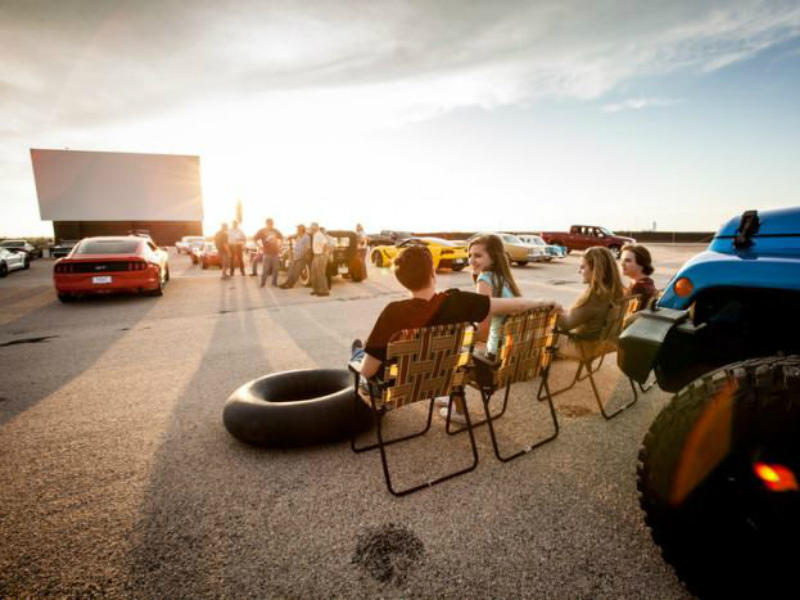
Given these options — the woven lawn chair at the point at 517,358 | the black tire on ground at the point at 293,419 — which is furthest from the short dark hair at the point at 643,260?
the black tire on ground at the point at 293,419

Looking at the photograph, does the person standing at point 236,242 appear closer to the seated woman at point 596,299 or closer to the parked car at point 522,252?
the parked car at point 522,252

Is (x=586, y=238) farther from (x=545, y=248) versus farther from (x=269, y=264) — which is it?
(x=269, y=264)

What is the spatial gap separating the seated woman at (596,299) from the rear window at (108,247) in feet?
33.1

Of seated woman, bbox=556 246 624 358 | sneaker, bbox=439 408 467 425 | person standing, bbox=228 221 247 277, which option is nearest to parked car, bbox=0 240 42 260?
person standing, bbox=228 221 247 277

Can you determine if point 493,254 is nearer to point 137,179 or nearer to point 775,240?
point 775,240

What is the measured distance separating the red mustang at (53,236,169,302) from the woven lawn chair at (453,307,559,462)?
9.24 meters

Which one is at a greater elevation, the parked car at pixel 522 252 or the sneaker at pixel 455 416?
the parked car at pixel 522 252

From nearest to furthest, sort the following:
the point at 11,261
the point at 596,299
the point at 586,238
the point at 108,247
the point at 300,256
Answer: the point at 596,299
the point at 108,247
the point at 300,256
the point at 11,261
the point at 586,238

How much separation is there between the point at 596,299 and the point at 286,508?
9.76ft

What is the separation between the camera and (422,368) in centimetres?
235

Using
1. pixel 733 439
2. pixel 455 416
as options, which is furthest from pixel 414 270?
pixel 733 439

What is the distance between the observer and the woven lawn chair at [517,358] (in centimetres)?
269

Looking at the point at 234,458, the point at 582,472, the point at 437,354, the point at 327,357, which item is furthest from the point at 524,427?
the point at 327,357

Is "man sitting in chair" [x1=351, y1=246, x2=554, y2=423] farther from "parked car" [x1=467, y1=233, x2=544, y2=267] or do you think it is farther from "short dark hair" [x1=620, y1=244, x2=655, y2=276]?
"parked car" [x1=467, y1=233, x2=544, y2=267]
